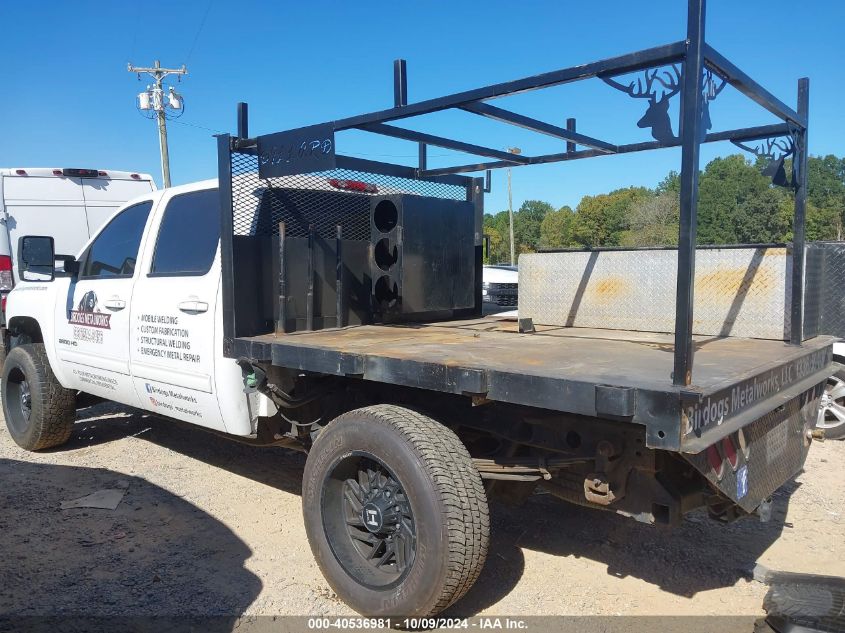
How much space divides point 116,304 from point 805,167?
4532mm

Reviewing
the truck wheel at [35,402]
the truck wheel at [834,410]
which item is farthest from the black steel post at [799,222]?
the truck wheel at [35,402]

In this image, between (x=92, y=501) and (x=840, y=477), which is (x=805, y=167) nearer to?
(x=840, y=477)

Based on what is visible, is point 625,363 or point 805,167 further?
point 805,167

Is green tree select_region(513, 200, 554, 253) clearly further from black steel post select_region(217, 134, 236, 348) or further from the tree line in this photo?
black steel post select_region(217, 134, 236, 348)

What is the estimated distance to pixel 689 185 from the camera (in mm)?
2430

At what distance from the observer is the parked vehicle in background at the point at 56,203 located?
8.30m

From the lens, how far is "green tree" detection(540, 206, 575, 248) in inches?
2167

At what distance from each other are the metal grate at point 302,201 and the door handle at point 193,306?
51cm

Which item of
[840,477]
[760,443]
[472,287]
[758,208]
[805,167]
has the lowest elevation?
[840,477]

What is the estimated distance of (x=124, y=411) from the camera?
24.8 feet

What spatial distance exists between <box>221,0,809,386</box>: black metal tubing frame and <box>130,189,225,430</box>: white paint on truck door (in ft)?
2.26

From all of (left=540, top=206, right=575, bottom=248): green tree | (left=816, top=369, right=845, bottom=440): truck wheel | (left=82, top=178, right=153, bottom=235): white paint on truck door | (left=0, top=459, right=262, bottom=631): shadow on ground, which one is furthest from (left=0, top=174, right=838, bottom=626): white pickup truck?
(left=540, top=206, right=575, bottom=248): green tree

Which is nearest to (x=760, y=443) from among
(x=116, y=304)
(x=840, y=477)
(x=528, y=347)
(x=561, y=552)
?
(x=528, y=347)

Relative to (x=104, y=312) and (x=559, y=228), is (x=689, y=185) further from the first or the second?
(x=559, y=228)
